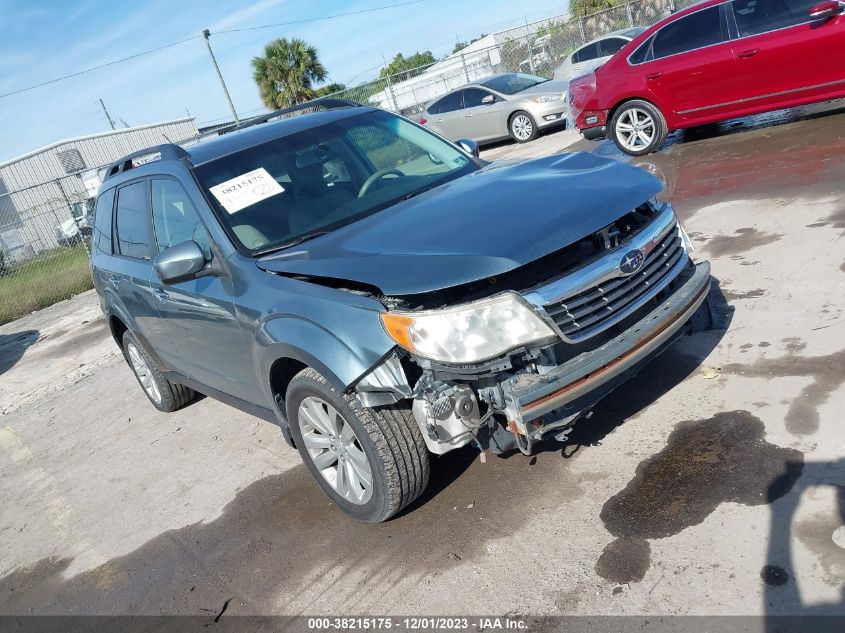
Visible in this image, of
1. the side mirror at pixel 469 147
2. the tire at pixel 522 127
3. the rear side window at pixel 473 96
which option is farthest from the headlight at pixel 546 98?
the side mirror at pixel 469 147

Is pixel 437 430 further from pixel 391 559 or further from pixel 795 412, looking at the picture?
pixel 795 412

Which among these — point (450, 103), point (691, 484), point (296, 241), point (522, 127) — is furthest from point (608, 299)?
point (450, 103)

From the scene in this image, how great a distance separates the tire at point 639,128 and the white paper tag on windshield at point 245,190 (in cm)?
695

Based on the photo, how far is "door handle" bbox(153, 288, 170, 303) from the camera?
15.0ft

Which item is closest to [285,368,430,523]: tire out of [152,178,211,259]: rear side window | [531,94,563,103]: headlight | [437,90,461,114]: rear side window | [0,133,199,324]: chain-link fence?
[152,178,211,259]: rear side window

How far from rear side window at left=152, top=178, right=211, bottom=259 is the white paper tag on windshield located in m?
0.18

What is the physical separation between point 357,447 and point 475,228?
117cm

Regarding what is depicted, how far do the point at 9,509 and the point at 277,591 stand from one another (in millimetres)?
2928

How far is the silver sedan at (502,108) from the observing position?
1445cm

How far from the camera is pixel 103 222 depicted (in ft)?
18.7

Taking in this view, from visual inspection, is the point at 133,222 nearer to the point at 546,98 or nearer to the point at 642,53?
the point at 642,53

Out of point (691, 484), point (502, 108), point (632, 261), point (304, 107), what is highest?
point (304, 107)

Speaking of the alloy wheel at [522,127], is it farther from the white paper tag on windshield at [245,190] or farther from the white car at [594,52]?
the white paper tag on windshield at [245,190]

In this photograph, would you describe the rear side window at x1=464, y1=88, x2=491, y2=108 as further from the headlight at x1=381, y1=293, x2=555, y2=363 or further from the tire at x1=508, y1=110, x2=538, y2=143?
the headlight at x1=381, y1=293, x2=555, y2=363
